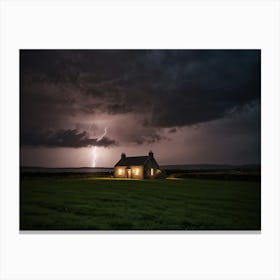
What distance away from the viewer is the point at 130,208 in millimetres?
7566

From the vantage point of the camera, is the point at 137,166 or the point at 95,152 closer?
the point at 95,152

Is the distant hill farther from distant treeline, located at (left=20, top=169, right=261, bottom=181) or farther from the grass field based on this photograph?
the grass field

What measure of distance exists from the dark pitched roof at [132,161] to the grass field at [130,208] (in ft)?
3.13

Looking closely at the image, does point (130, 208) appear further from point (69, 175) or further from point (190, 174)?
point (190, 174)

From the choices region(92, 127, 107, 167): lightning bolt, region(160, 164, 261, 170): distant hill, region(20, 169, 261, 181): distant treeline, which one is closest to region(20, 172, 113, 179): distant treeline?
region(20, 169, 261, 181): distant treeline

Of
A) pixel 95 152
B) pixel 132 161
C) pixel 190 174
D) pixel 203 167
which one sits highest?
pixel 95 152

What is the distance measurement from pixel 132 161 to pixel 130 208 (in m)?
2.24

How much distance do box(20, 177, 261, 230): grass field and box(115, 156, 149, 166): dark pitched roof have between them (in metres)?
0.95

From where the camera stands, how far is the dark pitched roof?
8688mm

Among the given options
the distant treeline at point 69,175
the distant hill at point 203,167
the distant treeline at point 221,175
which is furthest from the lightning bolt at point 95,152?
the distant treeline at point 221,175

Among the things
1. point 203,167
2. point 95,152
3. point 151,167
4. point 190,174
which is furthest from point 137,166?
point 203,167
